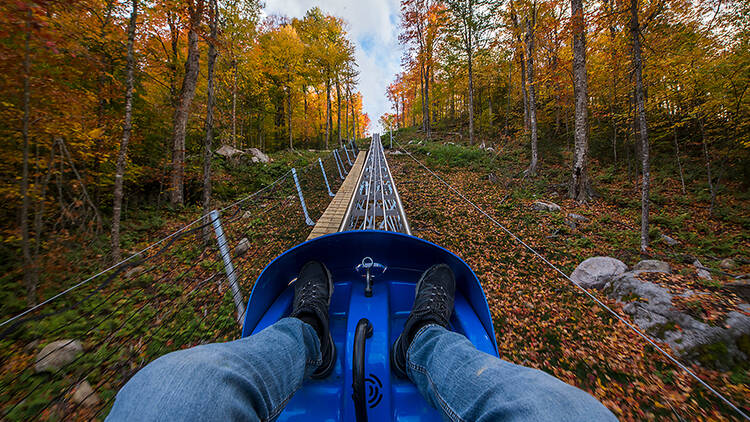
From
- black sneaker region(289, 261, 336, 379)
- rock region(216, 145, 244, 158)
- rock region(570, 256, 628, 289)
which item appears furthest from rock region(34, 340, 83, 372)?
rock region(216, 145, 244, 158)

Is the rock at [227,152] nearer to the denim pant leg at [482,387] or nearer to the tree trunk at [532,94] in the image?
the denim pant leg at [482,387]

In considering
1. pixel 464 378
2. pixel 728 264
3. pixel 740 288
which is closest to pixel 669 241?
pixel 728 264

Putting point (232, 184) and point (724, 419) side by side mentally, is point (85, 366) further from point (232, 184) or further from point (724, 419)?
point (232, 184)

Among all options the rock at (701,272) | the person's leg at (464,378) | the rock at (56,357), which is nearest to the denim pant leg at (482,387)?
the person's leg at (464,378)

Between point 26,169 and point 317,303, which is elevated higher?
point 26,169

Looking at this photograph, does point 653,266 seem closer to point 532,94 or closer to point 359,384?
point 359,384

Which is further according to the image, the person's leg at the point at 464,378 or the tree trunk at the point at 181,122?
the tree trunk at the point at 181,122
